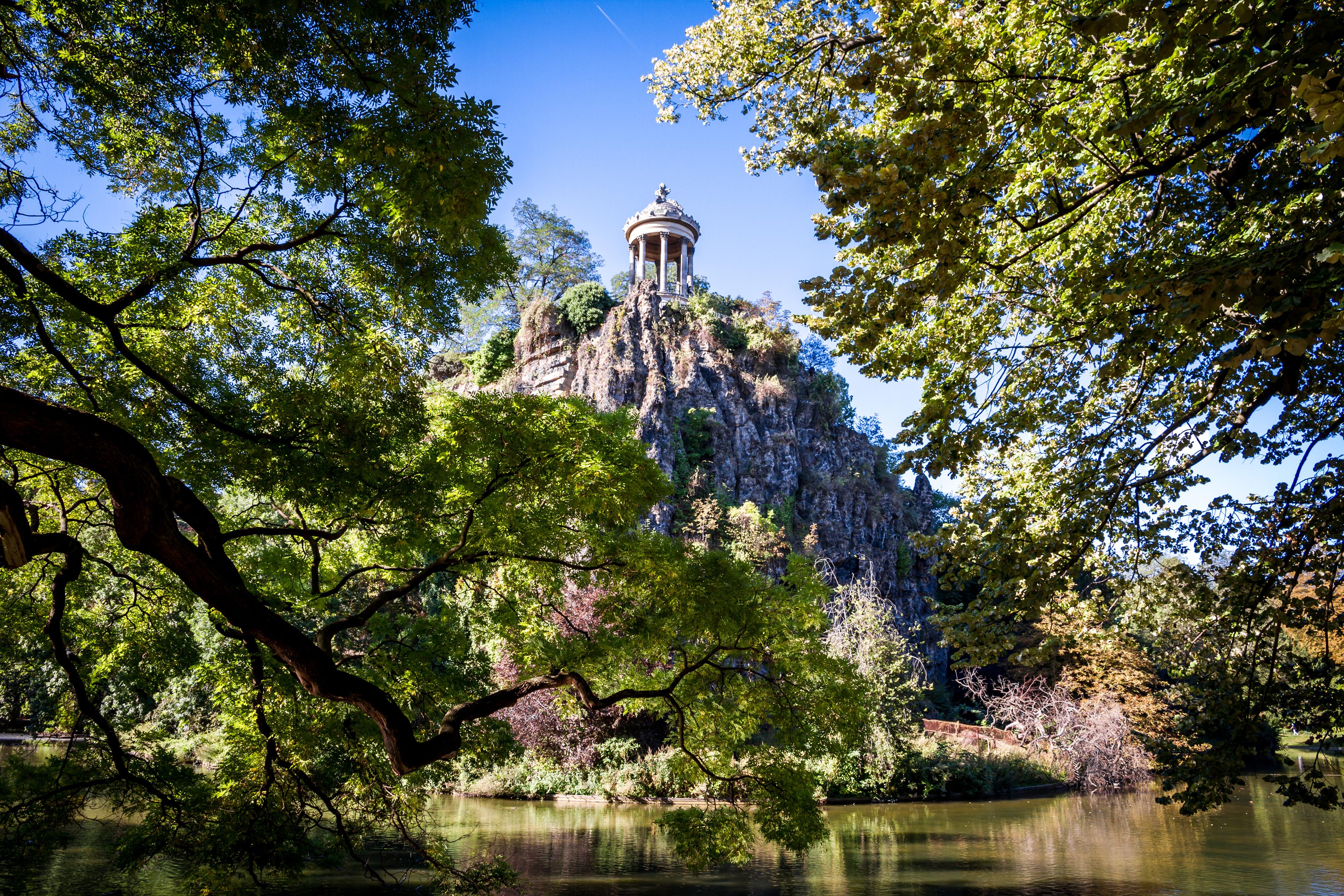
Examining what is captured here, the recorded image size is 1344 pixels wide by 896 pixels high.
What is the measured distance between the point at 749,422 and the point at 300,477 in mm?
28582

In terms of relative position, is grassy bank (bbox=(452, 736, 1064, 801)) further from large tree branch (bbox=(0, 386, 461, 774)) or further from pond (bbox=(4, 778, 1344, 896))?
large tree branch (bbox=(0, 386, 461, 774))

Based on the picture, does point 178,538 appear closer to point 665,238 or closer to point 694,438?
point 694,438

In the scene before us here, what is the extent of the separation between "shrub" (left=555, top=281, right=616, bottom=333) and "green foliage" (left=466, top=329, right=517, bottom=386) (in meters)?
3.25

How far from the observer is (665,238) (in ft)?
129

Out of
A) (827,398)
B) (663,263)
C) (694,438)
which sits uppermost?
(663,263)

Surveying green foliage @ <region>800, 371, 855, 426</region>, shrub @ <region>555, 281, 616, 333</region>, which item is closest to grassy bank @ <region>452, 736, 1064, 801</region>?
green foliage @ <region>800, 371, 855, 426</region>

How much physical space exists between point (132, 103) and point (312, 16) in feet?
7.35

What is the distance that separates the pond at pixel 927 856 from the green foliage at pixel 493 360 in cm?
2184

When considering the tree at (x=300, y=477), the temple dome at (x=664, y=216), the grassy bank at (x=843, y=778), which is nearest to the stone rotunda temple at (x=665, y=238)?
the temple dome at (x=664, y=216)

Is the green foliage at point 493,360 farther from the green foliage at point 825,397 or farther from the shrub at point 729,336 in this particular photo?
the green foliage at point 825,397

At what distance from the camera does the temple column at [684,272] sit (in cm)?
3869

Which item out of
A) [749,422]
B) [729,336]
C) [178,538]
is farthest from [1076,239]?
[729,336]

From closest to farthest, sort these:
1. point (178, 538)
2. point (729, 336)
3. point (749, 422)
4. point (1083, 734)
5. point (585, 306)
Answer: point (178, 538) → point (1083, 734) → point (749, 422) → point (585, 306) → point (729, 336)

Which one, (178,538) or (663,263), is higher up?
(663,263)
